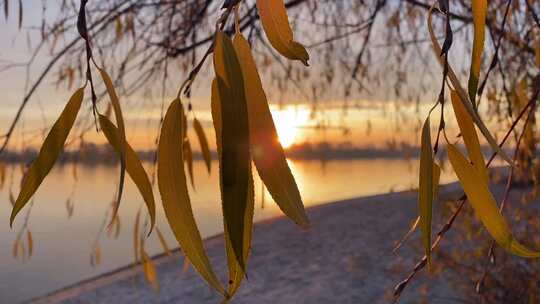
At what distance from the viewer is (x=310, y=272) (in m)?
3.70

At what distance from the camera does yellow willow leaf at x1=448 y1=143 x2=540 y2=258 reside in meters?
0.51

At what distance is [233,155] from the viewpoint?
1.26 ft

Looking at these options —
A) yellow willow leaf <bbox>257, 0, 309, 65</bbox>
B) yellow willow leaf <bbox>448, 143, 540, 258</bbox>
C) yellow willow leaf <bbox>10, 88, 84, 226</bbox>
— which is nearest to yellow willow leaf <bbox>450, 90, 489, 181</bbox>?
yellow willow leaf <bbox>448, 143, 540, 258</bbox>

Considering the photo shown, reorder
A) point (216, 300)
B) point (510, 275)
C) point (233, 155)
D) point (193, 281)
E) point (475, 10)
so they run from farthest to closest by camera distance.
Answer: point (193, 281), point (216, 300), point (510, 275), point (475, 10), point (233, 155)

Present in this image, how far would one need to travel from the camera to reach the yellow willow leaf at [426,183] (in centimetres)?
48

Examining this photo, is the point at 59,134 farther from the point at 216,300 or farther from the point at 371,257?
the point at 371,257

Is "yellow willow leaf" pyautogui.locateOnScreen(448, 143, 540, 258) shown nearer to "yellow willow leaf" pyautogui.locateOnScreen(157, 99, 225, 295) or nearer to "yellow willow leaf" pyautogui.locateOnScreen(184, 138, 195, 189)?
"yellow willow leaf" pyautogui.locateOnScreen(157, 99, 225, 295)

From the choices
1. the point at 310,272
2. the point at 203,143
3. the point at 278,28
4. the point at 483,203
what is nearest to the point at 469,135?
the point at 483,203

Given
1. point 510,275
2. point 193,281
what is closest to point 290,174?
point 510,275

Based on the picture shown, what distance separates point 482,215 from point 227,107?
209 mm

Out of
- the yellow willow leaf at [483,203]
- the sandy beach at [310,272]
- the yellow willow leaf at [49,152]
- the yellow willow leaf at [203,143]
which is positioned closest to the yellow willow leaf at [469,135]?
the yellow willow leaf at [483,203]

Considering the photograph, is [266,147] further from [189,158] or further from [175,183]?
[189,158]

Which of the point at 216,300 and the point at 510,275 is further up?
the point at 510,275

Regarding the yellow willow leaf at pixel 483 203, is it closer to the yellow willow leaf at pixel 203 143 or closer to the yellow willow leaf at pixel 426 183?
the yellow willow leaf at pixel 426 183
